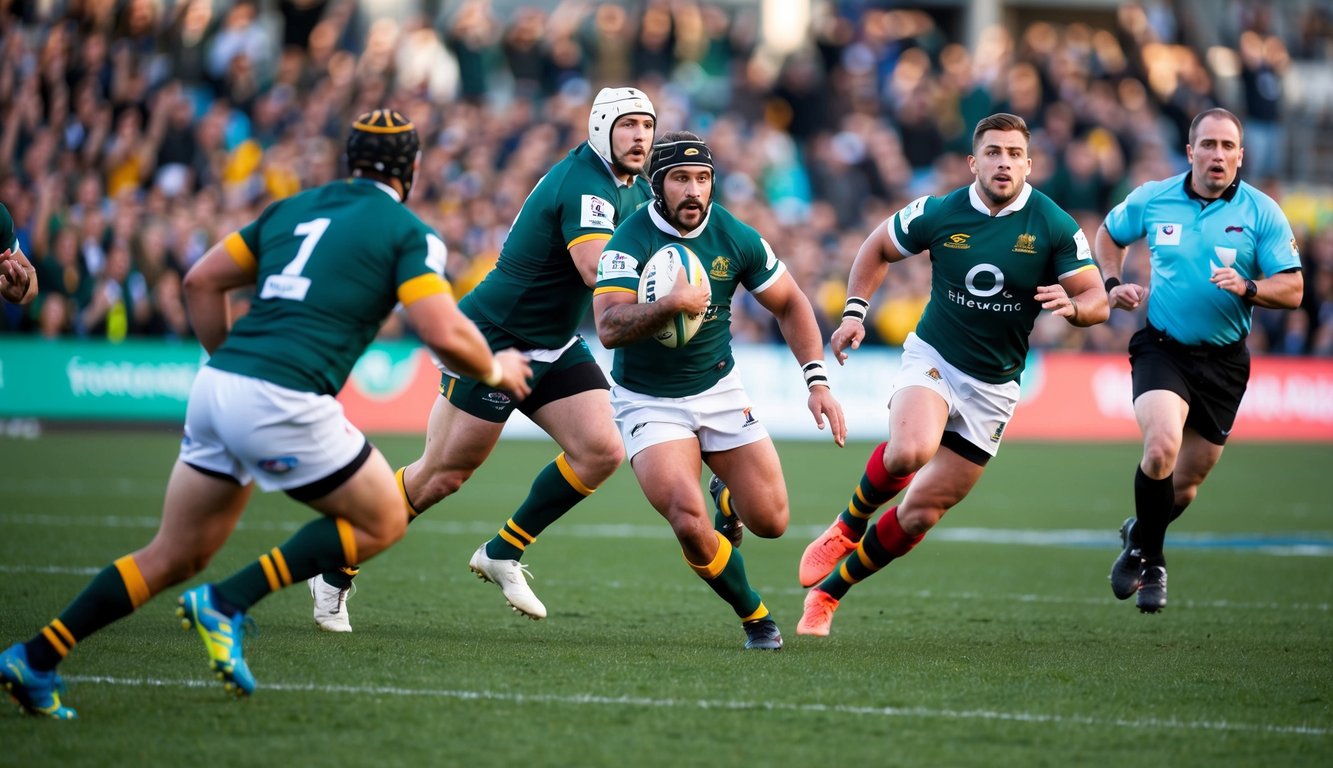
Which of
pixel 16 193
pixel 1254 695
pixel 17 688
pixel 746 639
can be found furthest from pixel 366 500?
pixel 16 193

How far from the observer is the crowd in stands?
1989 cm

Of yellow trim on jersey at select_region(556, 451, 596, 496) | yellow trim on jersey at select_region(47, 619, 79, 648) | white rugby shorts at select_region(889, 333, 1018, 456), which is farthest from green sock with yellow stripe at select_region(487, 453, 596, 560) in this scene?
yellow trim on jersey at select_region(47, 619, 79, 648)

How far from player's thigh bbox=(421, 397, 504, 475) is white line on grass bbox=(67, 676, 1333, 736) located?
2.11 metres

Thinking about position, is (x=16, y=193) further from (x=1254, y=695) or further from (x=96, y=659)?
(x=1254, y=695)

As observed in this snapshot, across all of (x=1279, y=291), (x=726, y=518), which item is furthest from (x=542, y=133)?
(x=1279, y=291)

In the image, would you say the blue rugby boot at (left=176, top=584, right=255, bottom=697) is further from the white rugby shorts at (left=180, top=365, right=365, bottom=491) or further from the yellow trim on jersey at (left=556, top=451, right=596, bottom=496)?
the yellow trim on jersey at (left=556, top=451, right=596, bottom=496)

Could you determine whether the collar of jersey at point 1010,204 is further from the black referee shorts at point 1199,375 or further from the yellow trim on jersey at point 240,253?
the yellow trim on jersey at point 240,253

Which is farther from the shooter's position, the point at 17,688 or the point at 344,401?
the point at 344,401

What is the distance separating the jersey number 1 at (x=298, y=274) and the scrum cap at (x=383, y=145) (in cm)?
32

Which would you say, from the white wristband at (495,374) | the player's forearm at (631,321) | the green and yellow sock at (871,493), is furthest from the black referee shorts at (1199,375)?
the white wristband at (495,374)

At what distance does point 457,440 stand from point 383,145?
2505 mm

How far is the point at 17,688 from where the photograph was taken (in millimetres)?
5562

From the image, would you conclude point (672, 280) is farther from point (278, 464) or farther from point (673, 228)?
point (278, 464)

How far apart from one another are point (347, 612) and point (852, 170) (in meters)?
17.8
